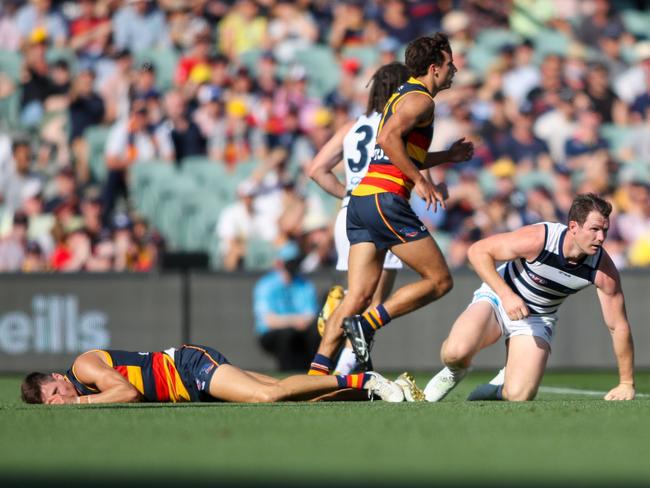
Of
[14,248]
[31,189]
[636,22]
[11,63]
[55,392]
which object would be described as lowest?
[55,392]

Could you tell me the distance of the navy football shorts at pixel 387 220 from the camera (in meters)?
8.34

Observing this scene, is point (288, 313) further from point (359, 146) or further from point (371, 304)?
point (359, 146)

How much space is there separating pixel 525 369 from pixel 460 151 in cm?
147

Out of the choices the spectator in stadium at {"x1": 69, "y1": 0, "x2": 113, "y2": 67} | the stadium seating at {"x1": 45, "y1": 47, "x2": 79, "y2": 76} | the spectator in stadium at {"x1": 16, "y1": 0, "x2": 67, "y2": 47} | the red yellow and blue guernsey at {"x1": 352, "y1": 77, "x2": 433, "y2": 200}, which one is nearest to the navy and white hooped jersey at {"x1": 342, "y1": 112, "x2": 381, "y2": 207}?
the red yellow and blue guernsey at {"x1": 352, "y1": 77, "x2": 433, "y2": 200}

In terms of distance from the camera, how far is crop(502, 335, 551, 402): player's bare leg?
880 cm

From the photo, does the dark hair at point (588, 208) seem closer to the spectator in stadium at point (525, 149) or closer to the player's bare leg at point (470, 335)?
the player's bare leg at point (470, 335)

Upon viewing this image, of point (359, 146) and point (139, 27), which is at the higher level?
point (139, 27)

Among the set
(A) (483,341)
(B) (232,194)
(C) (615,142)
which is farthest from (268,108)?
(A) (483,341)

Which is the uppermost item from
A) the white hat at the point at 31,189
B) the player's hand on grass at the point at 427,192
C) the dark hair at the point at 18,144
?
the dark hair at the point at 18,144

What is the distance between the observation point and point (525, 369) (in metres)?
8.84

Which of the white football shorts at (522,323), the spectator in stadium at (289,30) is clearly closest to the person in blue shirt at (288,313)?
the white football shorts at (522,323)

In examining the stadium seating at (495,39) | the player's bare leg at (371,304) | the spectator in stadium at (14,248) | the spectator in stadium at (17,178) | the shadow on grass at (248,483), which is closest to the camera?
the shadow on grass at (248,483)

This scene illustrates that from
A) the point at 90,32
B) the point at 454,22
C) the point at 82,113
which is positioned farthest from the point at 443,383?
the point at 454,22

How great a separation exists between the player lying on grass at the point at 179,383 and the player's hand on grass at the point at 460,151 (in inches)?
58.7
